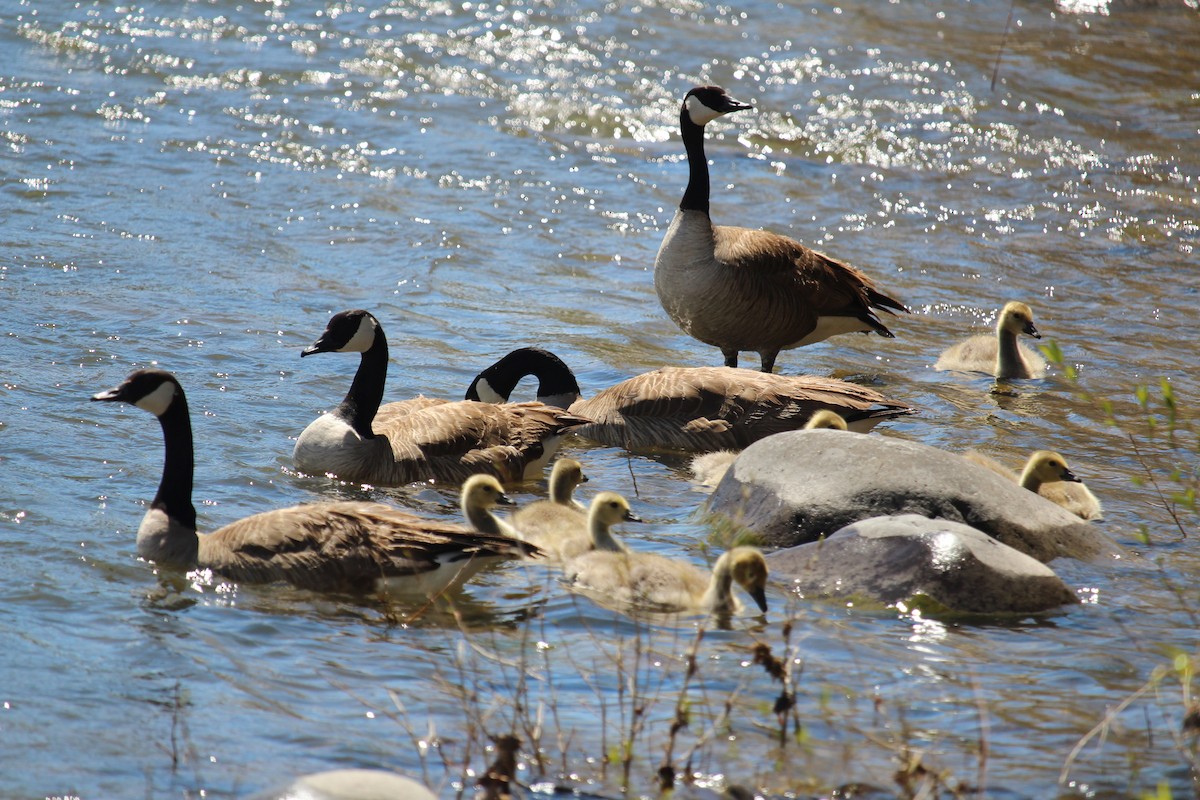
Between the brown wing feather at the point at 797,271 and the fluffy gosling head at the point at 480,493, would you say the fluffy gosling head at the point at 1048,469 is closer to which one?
the fluffy gosling head at the point at 480,493

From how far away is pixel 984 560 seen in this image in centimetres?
661

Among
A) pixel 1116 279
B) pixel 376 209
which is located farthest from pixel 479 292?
pixel 1116 279

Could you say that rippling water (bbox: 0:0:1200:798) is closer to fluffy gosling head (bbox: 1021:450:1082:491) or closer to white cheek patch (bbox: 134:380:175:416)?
fluffy gosling head (bbox: 1021:450:1082:491)

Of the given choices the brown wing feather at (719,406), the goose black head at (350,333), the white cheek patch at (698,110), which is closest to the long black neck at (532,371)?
the brown wing feather at (719,406)

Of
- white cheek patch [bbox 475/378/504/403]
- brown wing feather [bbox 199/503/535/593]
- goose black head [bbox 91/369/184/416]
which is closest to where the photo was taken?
brown wing feather [bbox 199/503/535/593]

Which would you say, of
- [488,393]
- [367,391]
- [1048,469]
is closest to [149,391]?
[367,391]

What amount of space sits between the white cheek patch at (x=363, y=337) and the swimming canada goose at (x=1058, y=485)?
12.8 feet

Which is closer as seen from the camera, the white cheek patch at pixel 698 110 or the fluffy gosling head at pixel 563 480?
the fluffy gosling head at pixel 563 480

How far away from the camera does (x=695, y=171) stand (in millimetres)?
11656

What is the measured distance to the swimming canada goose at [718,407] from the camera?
31.7 ft

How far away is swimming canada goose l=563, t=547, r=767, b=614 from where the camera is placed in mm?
6234

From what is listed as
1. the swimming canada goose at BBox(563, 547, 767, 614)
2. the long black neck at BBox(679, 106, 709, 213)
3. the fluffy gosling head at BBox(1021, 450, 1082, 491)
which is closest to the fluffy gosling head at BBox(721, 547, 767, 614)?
the swimming canada goose at BBox(563, 547, 767, 614)

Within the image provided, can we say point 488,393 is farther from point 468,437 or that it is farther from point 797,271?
point 797,271

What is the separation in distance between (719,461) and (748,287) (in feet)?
7.55
